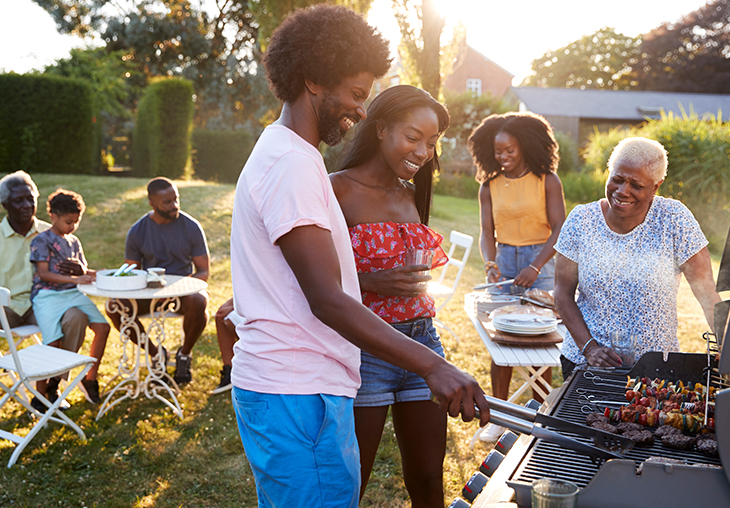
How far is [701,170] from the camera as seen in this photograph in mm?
12734

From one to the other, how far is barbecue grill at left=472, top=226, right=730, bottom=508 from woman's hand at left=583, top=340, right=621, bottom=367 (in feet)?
1.12

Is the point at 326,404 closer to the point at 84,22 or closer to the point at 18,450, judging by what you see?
the point at 18,450

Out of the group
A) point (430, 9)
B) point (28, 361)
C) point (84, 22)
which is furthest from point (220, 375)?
point (84, 22)

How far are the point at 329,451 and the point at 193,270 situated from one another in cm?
476

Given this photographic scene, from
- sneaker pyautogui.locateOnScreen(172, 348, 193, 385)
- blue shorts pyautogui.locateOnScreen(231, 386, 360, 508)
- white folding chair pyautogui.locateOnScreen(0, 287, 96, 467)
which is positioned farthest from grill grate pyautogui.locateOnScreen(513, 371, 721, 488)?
sneaker pyautogui.locateOnScreen(172, 348, 193, 385)

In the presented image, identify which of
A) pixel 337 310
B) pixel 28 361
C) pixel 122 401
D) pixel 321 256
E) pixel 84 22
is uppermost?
pixel 84 22

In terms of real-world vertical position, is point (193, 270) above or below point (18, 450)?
above

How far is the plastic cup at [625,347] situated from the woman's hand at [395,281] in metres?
0.86

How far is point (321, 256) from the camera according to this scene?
1.34 metres

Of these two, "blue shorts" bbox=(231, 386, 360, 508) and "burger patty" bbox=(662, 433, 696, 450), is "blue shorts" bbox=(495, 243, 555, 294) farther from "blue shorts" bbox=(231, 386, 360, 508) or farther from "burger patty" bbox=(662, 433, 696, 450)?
"blue shorts" bbox=(231, 386, 360, 508)

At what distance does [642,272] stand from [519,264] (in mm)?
1914

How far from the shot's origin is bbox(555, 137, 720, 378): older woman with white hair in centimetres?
244

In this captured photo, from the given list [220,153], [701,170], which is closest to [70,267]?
[701,170]

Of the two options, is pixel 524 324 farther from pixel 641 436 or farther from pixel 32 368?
pixel 32 368
